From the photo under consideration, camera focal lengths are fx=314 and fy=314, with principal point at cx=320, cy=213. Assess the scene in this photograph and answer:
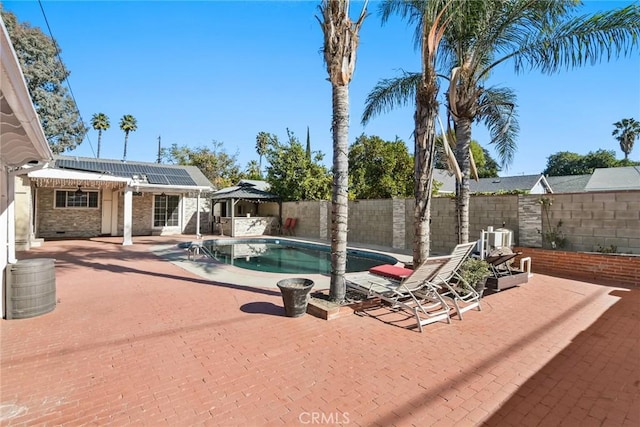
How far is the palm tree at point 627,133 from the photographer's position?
46.2 m

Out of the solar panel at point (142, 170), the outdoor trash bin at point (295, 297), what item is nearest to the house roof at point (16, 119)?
the outdoor trash bin at point (295, 297)

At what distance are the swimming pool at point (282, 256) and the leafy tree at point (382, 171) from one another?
7835 millimetres

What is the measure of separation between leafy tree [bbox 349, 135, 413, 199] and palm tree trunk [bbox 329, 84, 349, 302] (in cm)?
1628

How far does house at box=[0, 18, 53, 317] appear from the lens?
9.89 ft

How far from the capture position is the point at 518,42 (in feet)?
28.5

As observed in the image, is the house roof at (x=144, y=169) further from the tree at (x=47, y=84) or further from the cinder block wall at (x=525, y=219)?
the tree at (x=47, y=84)

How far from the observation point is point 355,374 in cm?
369

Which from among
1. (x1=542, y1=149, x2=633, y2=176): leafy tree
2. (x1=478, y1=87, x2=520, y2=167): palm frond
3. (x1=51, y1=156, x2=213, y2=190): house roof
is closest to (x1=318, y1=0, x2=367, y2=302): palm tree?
(x1=478, y1=87, x2=520, y2=167): palm frond

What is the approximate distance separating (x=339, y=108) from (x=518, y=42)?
636cm

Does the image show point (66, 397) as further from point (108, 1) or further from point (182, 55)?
point (182, 55)

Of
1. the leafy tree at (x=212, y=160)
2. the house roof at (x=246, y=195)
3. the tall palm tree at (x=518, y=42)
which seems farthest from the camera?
the leafy tree at (x=212, y=160)

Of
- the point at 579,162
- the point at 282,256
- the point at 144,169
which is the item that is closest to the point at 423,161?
the point at 282,256

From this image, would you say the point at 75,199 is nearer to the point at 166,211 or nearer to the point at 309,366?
the point at 166,211

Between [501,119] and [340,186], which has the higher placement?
[501,119]
